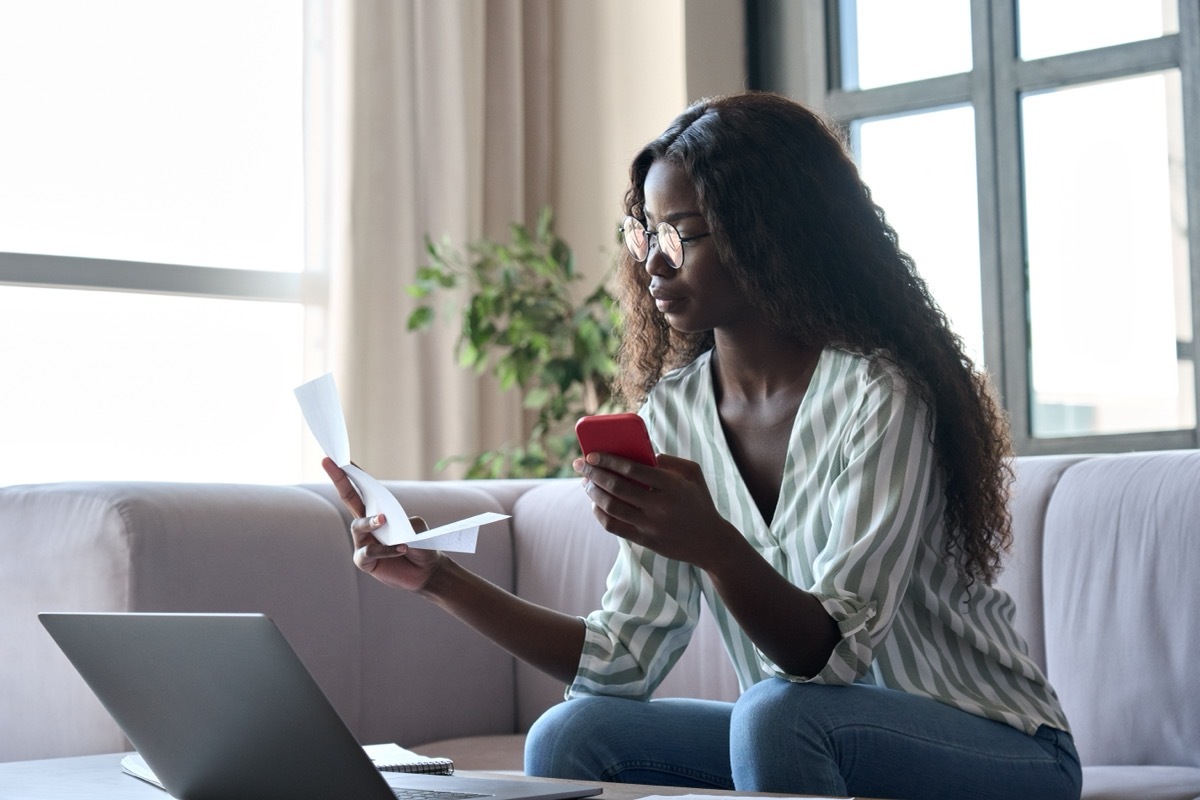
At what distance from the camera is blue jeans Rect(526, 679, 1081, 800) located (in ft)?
4.39

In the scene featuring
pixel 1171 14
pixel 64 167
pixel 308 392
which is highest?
pixel 1171 14

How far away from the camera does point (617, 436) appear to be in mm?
1307

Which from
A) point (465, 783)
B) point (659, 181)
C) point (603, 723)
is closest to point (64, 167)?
point (659, 181)

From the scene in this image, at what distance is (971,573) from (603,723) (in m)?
0.40

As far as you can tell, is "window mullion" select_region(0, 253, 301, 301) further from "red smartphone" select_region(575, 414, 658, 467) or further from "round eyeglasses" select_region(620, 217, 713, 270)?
"red smartphone" select_region(575, 414, 658, 467)

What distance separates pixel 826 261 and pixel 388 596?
108 centimetres

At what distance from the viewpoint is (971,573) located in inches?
61.1

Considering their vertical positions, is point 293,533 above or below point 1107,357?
below

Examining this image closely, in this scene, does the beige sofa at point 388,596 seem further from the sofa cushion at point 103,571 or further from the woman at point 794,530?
the woman at point 794,530

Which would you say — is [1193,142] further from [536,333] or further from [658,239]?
[658,239]

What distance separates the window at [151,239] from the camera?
3434 millimetres

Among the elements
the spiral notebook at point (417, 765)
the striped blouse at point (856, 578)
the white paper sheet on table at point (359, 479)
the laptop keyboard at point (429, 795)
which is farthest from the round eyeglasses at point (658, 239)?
the laptop keyboard at point (429, 795)

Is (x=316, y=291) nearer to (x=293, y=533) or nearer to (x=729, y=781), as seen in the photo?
(x=293, y=533)

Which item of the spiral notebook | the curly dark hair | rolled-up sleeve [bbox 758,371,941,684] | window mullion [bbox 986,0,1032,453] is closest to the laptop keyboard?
the spiral notebook
